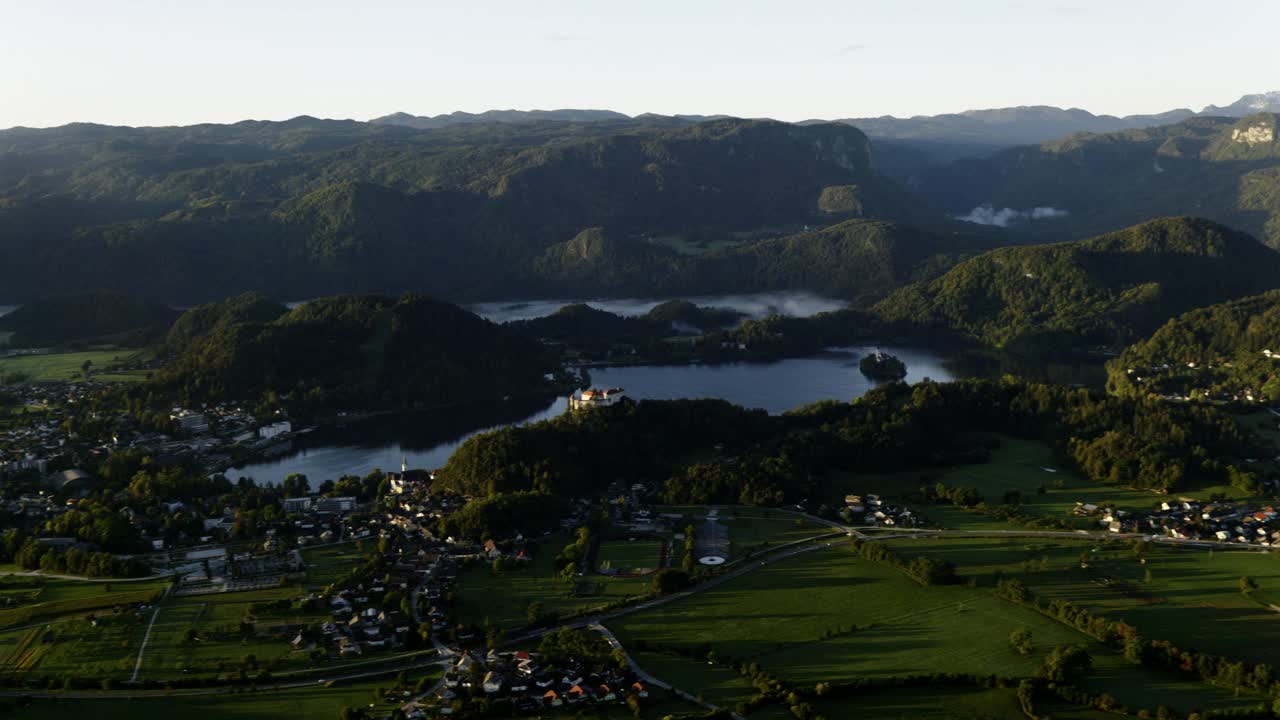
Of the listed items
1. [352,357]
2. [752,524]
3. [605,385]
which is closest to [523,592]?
[752,524]

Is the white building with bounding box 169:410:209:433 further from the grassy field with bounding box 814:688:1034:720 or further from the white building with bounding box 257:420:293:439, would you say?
the grassy field with bounding box 814:688:1034:720

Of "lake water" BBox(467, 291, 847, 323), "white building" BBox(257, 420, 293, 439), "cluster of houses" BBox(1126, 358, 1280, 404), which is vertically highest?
"cluster of houses" BBox(1126, 358, 1280, 404)

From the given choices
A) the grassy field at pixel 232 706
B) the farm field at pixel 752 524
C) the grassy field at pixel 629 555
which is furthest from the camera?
the farm field at pixel 752 524

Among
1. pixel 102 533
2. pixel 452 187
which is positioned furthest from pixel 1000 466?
pixel 452 187

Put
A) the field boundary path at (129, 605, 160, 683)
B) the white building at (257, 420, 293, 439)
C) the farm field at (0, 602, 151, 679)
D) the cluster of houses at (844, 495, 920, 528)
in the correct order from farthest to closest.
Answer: the white building at (257, 420, 293, 439) → the cluster of houses at (844, 495, 920, 528) → the farm field at (0, 602, 151, 679) → the field boundary path at (129, 605, 160, 683)

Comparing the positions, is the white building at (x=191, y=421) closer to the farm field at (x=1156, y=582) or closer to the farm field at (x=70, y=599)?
the farm field at (x=70, y=599)

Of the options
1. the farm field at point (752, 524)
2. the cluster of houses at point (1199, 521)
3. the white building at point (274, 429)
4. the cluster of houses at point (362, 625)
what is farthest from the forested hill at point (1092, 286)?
the cluster of houses at point (362, 625)

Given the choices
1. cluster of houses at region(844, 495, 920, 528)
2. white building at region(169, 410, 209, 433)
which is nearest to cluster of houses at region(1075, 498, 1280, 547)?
cluster of houses at region(844, 495, 920, 528)

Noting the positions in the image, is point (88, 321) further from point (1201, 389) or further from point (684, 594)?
point (1201, 389)
